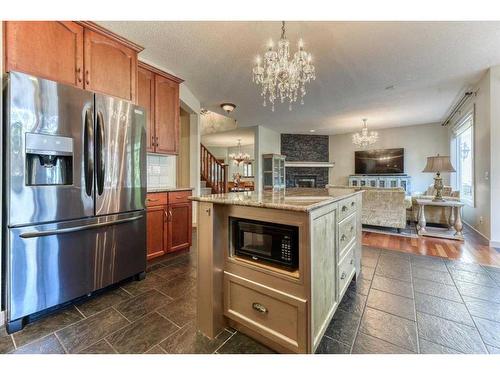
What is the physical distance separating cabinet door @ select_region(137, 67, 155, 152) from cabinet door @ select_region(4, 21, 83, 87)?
78 centimetres

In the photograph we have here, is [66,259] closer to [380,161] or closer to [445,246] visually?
[445,246]

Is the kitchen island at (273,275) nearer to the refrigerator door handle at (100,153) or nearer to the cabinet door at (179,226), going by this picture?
the refrigerator door handle at (100,153)

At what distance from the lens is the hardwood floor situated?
2.94 m

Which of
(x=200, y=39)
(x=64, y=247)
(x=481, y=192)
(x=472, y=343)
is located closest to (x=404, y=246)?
(x=481, y=192)

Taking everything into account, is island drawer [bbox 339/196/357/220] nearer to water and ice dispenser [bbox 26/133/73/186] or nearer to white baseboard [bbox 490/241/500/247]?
water and ice dispenser [bbox 26/133/73/186]

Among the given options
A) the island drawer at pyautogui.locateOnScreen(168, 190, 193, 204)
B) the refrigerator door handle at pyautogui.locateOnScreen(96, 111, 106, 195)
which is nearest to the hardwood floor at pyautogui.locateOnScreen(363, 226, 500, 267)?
the island drawer at pyautogui.locateOnScreen(168, 190, 193, 204)

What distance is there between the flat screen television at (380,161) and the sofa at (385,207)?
354cm

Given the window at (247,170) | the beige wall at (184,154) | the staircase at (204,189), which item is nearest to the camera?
the beige wall at (184,154)

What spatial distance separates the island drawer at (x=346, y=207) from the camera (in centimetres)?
167

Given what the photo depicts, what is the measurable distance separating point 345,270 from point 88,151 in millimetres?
2316

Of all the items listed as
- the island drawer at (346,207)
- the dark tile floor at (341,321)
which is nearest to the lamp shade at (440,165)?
the dark tile floor at (341,321)

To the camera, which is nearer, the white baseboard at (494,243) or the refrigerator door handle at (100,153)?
the refrigerator door handle at (100,153)

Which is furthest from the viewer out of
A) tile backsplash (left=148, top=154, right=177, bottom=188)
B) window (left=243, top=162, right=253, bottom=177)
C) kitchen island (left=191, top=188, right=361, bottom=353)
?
window (left=243, top=162, right=253, bottom=177)
